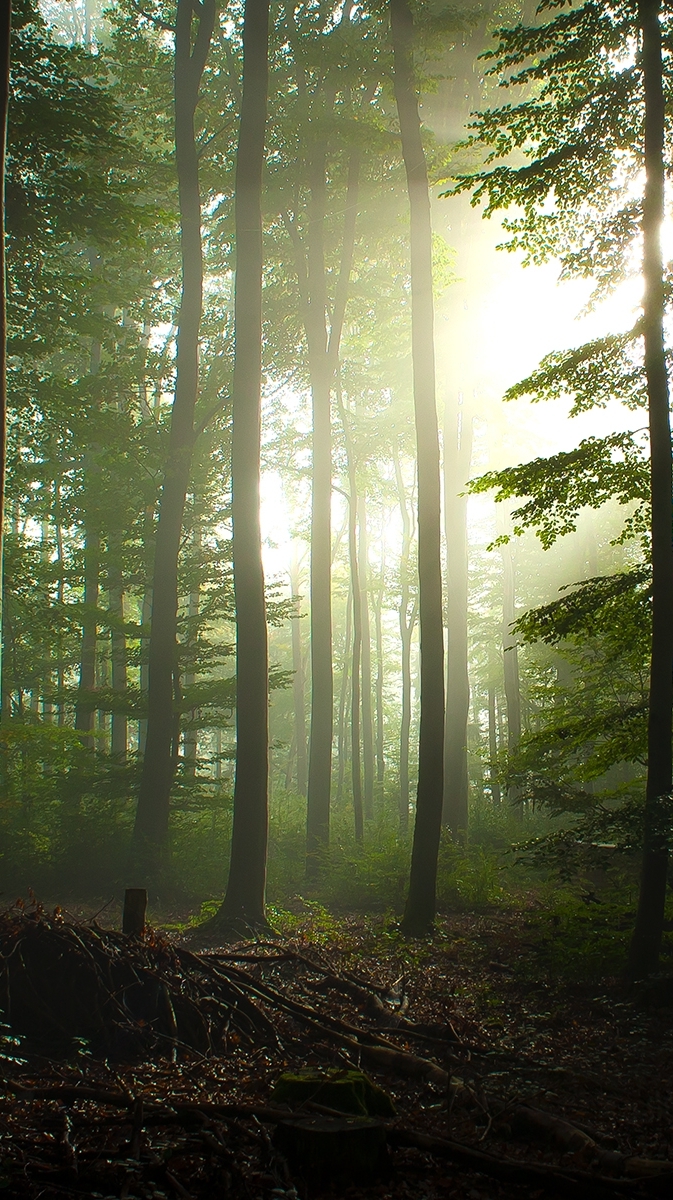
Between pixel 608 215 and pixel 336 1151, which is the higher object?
pixel 608 215

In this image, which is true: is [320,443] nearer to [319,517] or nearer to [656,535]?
[319,517]

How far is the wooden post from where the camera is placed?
6457mm

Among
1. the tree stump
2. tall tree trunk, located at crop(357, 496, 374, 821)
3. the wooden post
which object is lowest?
the tree stump

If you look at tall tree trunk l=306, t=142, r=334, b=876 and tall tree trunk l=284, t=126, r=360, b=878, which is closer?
tall tree trunk l=284, t=126, r=360, b=878

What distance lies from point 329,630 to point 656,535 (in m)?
10.0

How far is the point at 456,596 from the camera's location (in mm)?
19375

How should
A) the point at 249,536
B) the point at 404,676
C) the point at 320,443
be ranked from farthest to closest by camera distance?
the point at 404,676
the point at 320,443
the point at 249,536

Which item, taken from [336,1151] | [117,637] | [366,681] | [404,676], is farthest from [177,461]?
[404,676]

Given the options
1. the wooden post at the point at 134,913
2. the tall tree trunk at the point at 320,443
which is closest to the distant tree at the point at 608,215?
the wooden post at the point at 134,913

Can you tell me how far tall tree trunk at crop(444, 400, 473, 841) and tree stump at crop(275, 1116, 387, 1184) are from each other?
14186 mm

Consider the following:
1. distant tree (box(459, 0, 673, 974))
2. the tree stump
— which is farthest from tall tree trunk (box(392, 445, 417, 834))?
the tree stump

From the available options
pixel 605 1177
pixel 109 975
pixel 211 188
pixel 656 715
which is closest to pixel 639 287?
pixel 656 715

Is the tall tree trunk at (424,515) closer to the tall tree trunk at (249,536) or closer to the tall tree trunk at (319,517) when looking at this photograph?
the tall tree trunk at (249,536)

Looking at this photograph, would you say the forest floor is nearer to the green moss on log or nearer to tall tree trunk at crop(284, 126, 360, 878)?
the green moss on log
